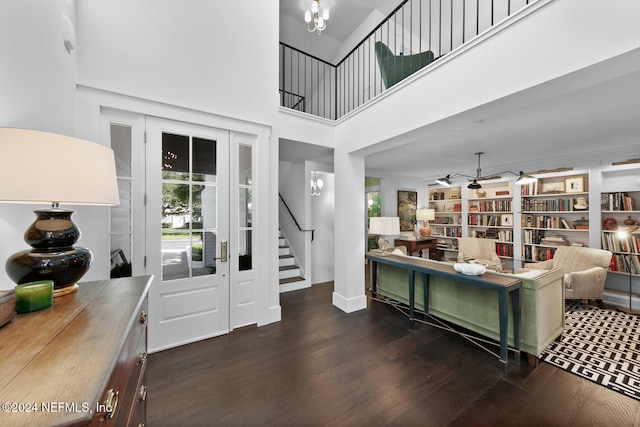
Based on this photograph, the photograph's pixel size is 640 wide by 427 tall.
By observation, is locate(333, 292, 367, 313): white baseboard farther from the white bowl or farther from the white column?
the white bowl

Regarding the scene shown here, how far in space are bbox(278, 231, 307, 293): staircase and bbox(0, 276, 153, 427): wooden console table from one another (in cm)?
333

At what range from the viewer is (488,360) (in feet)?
7.64

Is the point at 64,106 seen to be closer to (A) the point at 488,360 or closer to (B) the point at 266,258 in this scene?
(B) the point at 266,258

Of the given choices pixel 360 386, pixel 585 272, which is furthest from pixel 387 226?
pixel 585 272

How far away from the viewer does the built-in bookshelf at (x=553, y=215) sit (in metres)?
4.37

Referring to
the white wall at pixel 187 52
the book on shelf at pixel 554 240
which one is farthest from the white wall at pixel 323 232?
the book on shelf at pixel 554 240

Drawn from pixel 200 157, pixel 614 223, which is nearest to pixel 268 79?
pixel 200 157

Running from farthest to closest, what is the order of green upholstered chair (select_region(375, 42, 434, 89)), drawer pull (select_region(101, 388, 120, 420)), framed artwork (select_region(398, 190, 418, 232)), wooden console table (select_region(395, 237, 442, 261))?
1. framed artwork (select_region(398, 190, 418, 232))
2. wooden console table (select_region(395, 237, 442, 261))
3. green upholstered chair (select_region(375, 42, 434, 89))
4. drawer pull (select_region(101, 388, 120, 420))

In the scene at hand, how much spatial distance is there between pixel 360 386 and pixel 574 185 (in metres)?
5.32

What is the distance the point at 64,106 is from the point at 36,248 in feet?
4.69

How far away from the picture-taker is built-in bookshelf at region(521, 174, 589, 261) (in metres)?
4.37

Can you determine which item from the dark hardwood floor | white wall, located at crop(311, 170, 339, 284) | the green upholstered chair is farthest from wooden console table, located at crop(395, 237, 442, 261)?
the green upholstered chair

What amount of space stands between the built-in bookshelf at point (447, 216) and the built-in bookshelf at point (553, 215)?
143 centimetres

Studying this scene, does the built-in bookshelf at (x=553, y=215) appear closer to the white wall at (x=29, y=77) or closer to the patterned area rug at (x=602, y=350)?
the patterned area rug at (x=602, y=350)
